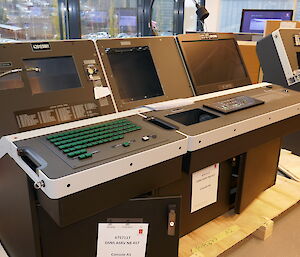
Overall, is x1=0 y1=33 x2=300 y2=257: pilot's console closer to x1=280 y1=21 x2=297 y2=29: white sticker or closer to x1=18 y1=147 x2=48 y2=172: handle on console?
x1=18 y1=147 x2=48 y2=172: handle on console

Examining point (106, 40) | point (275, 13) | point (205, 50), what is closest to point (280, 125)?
point (205, 50)

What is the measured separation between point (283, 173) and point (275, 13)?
4.08 m

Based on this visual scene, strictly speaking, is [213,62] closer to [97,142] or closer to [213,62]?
[213,62]

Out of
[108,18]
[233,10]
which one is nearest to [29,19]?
[108,18]

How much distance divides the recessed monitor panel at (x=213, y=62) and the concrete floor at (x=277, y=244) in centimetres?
64

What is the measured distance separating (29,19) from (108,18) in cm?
118

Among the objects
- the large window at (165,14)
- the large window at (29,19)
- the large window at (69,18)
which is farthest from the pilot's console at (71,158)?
the large window at (165,14)

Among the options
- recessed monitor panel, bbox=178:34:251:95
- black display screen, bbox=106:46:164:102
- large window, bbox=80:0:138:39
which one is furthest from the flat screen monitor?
black display screen, bbox=106:46:164:102

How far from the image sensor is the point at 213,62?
55.9 inches

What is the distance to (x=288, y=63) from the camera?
5.42 ft

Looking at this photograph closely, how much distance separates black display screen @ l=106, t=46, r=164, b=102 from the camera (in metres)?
1.17

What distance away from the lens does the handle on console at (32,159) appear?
722 mm

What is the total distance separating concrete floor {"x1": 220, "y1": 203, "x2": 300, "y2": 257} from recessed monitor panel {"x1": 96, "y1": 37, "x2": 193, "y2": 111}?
2.11 ft

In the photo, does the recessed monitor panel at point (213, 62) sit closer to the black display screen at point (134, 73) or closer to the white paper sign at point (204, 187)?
the black display screen at point (134, 73)
